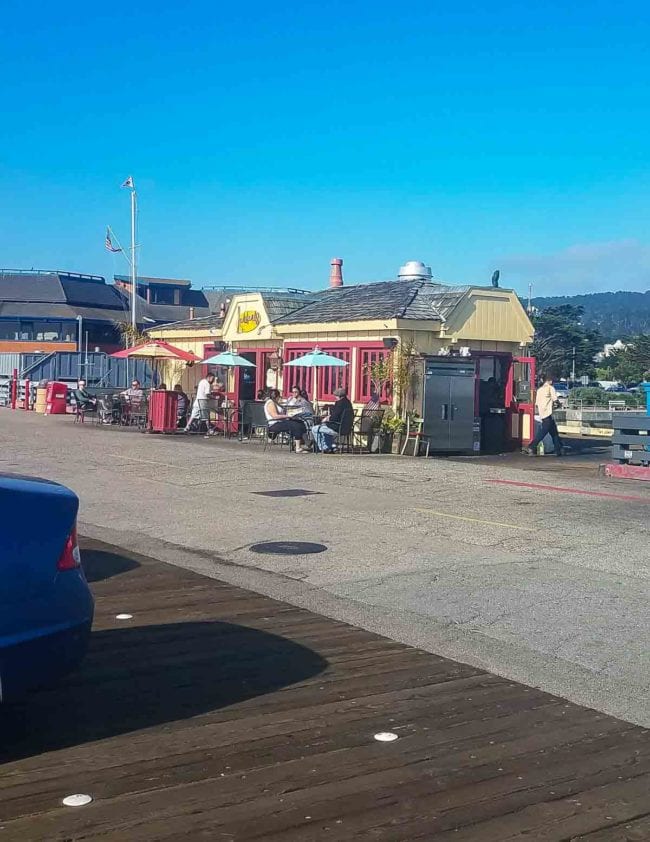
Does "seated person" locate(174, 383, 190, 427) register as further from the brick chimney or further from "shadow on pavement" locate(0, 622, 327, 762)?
"shadow on pavement" locate(0, 622, 327, 762)

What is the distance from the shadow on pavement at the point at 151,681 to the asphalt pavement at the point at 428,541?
102 centimetres

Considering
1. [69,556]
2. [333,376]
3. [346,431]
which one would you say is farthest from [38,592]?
[333,376]

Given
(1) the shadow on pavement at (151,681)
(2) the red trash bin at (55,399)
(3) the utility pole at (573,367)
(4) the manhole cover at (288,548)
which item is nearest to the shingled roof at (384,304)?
(2) the red trash bin at (55,399)

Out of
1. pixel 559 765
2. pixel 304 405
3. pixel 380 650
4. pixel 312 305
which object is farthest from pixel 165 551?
pixel 312 305

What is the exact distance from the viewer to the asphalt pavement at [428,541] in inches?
263

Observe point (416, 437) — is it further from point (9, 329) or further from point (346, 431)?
point (9, 329)

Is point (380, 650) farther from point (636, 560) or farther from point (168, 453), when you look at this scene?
point (168, 453)

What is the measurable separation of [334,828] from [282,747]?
2.75 ft

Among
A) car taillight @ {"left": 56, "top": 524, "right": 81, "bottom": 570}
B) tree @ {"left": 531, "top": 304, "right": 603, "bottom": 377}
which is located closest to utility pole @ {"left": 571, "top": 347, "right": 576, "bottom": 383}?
tree @ {"left": 531, "top": 304, "right": 603, "bottom": 377}

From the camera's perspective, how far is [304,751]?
4.61 m

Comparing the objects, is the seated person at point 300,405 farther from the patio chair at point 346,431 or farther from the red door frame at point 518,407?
the red door frame at point 518,407

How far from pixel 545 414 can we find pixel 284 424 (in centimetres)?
551

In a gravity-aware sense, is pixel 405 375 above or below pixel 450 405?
above

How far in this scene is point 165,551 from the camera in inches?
380
